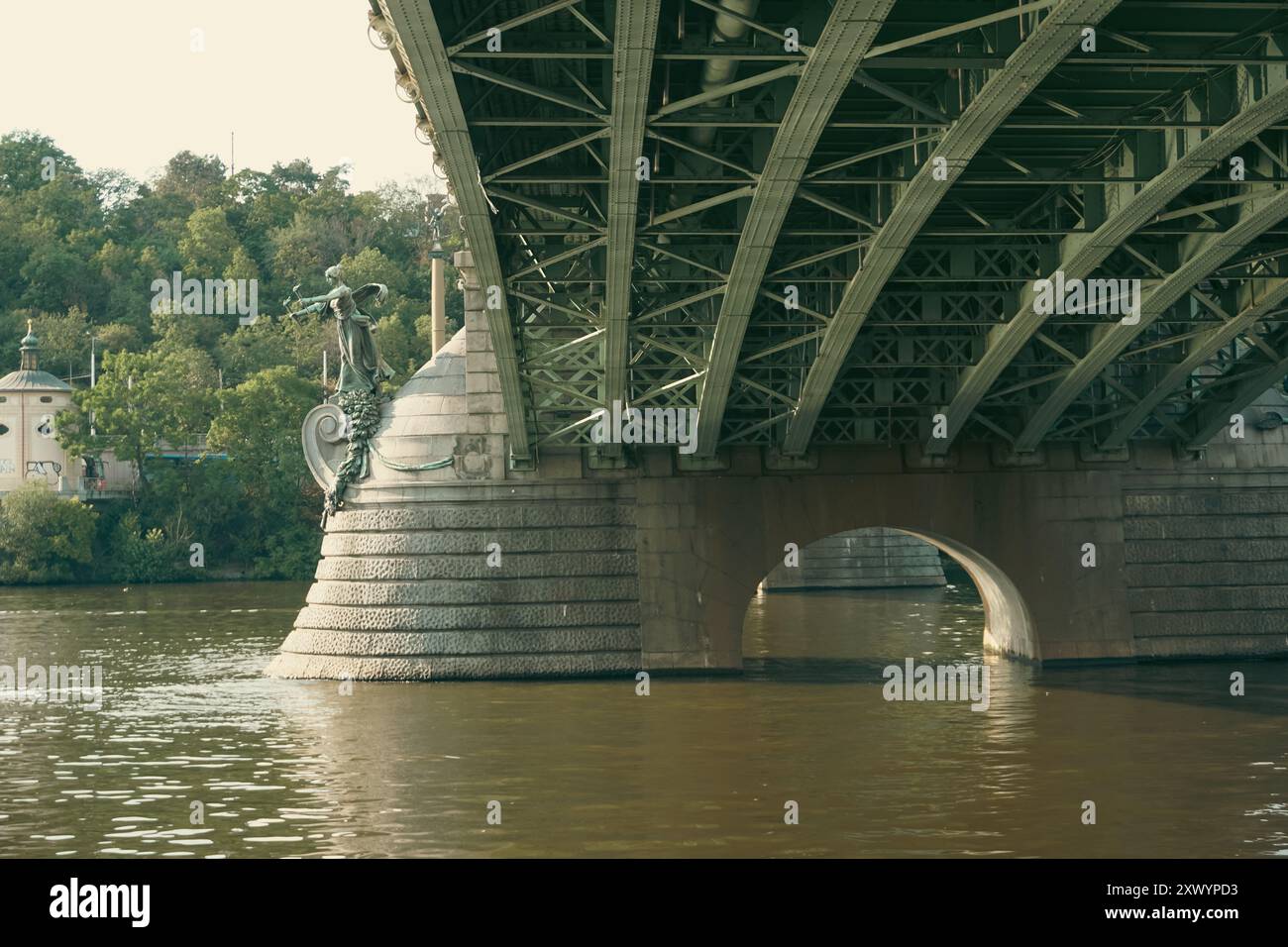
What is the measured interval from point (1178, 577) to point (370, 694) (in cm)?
1524

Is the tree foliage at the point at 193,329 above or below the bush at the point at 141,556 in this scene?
above

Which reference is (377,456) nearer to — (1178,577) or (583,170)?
(583,170)

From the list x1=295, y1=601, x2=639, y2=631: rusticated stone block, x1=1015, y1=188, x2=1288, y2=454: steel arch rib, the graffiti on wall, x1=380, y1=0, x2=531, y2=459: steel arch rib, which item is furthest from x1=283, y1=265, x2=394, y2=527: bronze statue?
the graffiti on wall

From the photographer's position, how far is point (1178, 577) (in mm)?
33625

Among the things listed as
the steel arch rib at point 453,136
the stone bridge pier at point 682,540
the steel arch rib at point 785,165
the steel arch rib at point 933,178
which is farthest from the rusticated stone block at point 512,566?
the steel arch rib at point 933,178

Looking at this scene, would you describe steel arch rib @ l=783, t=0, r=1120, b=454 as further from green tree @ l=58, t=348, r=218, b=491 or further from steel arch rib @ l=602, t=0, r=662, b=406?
green tree @ l=58, t=348, r=218, b=491

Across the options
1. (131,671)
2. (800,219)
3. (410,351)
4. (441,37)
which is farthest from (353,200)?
(441,37)

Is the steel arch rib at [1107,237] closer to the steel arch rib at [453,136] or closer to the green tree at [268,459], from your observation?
the steel arch rib at [453,136]

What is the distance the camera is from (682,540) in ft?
107

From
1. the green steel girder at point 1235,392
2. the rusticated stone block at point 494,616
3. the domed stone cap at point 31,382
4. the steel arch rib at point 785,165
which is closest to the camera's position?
the steel arch rib at point 785,165

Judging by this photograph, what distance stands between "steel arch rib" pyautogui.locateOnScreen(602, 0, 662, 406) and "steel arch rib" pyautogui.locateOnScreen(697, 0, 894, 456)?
1494mm

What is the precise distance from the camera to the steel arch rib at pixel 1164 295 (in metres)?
22.3

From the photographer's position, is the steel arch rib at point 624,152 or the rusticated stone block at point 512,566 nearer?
the steel arch rib at point 624,152

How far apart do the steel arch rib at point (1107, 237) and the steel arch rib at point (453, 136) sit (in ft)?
25.3
